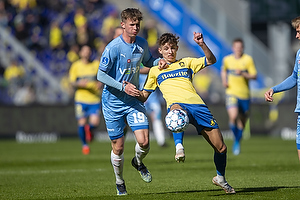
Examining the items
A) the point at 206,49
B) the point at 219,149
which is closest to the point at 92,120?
the point at 219,149

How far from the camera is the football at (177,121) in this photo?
7258 mm

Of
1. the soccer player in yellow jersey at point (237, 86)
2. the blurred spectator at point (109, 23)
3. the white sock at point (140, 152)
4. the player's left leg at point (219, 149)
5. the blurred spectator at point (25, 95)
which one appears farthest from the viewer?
the blurred spectator at point (109, 23)

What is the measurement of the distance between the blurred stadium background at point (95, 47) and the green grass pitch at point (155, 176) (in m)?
5.80

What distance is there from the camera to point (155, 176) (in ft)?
33.3

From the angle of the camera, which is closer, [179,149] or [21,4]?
[179,149]

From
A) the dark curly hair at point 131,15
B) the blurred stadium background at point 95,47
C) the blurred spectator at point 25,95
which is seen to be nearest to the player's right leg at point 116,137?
the dark curly hair at point 131,15

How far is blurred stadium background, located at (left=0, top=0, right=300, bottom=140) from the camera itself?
21.8 metres

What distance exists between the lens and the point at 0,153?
52.8ft

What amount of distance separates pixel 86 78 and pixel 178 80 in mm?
7637

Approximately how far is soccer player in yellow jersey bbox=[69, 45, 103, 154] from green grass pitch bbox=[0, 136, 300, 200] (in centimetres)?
77

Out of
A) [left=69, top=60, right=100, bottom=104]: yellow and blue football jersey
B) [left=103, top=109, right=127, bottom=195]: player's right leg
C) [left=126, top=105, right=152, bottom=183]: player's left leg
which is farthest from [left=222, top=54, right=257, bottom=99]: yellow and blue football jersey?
[left=103, top=109, right=127, bottom=195]: player's right leg

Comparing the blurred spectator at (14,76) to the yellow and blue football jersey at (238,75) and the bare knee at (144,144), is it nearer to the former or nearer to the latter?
the yellow and blue football jersey at (238,75)

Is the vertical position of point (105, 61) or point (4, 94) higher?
point (105, 61)

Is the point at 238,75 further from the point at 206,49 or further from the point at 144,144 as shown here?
the point at 206,49
